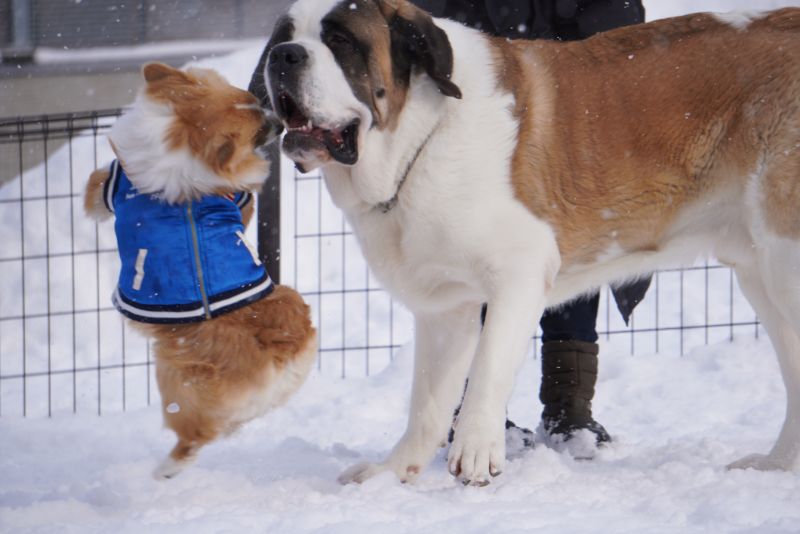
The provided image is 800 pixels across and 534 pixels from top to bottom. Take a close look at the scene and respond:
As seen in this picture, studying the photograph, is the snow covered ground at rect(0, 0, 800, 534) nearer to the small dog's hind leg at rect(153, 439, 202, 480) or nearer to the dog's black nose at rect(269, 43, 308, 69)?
the small dog's hind leg at rect(153, 439, 202, 480)

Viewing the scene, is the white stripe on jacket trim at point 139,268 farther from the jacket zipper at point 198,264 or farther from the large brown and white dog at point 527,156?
the large brown and white dog at point 527,156

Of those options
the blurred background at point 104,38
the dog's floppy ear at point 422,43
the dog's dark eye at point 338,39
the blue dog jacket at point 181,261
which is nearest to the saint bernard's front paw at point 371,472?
the blue dog jacket at point 181,261

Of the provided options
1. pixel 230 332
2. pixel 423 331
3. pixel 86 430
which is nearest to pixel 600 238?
pixel 423 331

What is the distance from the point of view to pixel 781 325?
9.82 ft

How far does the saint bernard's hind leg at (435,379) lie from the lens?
297 centimetres

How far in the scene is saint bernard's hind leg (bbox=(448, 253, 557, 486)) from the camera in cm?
246

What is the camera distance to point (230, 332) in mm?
2535

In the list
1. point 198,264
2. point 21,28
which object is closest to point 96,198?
point 198,264

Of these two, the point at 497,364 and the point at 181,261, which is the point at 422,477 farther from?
the point at 181,261

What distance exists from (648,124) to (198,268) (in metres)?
1.23

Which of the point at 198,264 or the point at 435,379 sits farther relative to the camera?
the point at 435,379

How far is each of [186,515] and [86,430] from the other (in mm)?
1840

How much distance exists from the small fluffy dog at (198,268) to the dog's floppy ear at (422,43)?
38 cm

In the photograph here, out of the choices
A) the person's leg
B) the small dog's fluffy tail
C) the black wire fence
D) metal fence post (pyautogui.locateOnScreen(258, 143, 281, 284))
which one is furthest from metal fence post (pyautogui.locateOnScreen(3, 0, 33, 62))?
the person's leg
